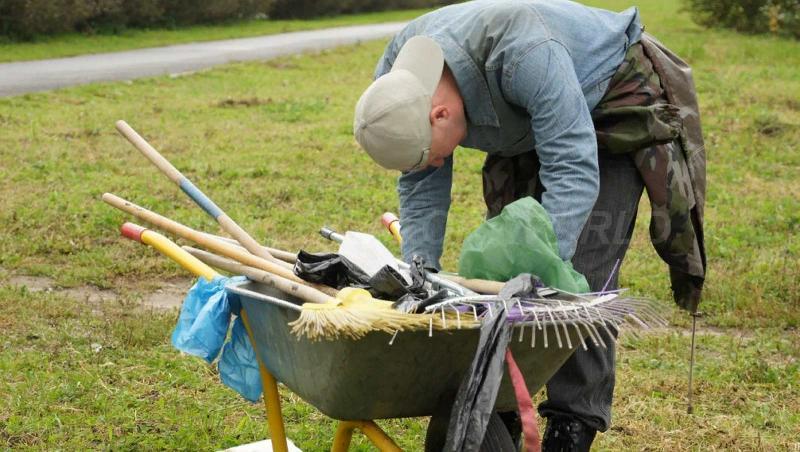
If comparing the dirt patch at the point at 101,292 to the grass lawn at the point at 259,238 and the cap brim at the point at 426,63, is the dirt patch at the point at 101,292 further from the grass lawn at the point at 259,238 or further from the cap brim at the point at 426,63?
the cap brim at the point at 426,63

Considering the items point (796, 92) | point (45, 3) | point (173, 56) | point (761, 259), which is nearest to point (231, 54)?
point (173, 56)

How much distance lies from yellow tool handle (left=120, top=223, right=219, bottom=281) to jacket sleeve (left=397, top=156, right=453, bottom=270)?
544 mm

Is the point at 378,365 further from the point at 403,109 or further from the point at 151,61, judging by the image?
the point at 151,61

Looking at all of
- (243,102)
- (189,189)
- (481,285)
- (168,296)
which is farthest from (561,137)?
(243,102)

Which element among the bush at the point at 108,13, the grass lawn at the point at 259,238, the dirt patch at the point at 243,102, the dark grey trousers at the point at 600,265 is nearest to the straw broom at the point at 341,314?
the dark grey trousers at the point at 600,265

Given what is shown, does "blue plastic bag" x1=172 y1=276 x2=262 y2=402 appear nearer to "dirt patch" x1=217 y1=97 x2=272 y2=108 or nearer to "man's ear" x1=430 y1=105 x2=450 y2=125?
"man's ear" x1=430 y1=105 x2=450 y2=125

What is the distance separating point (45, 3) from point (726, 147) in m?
10.0

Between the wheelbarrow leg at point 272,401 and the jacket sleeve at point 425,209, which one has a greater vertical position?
the jacket sleeve at point 425,209

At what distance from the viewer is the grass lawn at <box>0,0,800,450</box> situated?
3752mm

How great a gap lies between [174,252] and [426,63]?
0.82m

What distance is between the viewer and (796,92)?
11281mm

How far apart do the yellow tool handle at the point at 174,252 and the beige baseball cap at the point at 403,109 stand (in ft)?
1.79

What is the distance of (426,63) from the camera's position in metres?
2.51

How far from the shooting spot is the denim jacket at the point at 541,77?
Answer: 8.16ft
